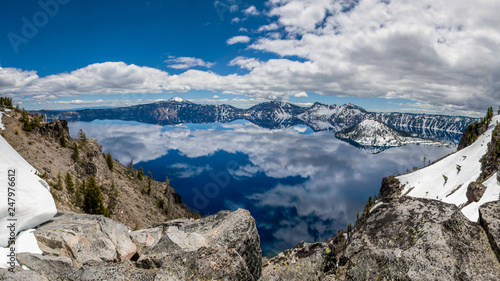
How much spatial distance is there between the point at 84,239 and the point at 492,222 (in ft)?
101

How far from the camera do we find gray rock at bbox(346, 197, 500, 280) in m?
9.13

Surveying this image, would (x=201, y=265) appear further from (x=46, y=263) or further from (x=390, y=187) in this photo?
(x=390, y=187)

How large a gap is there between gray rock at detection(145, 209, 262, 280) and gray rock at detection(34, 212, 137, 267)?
572cm

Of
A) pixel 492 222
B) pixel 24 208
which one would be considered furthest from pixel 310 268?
pixel 24 208

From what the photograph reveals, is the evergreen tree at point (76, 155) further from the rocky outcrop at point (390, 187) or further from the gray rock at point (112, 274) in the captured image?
the rocky outcrop at point (390, 187)

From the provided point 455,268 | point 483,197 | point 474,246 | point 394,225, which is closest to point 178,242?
point 394,225

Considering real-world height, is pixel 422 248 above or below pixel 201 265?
above

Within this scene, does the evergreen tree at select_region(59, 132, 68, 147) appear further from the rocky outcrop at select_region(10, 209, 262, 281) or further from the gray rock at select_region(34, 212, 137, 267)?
the rocky outcrop at select_region(10, 209, 262, 281)

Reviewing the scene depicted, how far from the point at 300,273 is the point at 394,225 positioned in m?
5.72

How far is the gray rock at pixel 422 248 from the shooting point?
30.0 ft

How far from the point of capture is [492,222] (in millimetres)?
10188

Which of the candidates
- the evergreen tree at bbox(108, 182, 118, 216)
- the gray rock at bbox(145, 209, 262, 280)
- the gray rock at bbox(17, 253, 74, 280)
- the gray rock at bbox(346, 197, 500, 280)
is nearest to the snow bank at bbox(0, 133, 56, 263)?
the gray rock at bbox(17, 253, 74, 280)

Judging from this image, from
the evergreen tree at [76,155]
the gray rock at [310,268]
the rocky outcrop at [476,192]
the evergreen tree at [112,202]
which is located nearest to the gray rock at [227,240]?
the gray rock at [310,268]

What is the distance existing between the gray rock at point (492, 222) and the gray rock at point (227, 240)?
1377 centimetres
